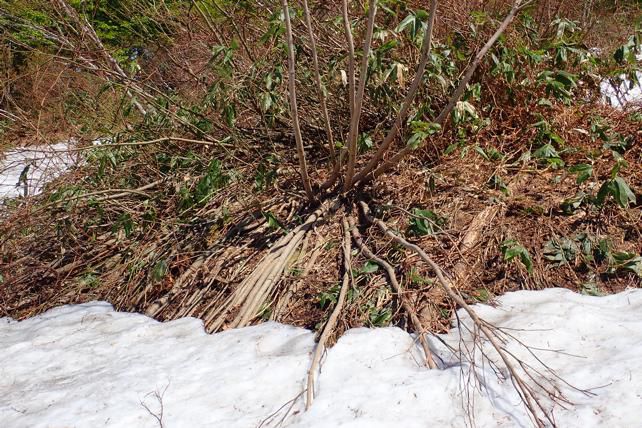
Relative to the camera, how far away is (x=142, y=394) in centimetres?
224

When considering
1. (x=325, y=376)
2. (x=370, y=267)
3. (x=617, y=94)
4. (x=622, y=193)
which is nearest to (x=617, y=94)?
(x=617, y=94)

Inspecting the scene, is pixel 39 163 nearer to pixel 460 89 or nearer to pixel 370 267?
pixel 370 267

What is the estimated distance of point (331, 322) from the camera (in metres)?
2.48

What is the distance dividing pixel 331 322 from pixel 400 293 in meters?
0.38

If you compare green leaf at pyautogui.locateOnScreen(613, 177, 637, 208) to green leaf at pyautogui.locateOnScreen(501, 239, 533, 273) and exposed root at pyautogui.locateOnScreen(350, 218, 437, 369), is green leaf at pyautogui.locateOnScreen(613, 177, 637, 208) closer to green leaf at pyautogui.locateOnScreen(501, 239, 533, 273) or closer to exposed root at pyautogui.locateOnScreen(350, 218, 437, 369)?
green leaf at pyautogui.locateOnScreen(501, 239, 533, 273)

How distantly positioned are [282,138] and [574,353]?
103 inches

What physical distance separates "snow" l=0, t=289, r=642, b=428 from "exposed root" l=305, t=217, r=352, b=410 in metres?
0.05

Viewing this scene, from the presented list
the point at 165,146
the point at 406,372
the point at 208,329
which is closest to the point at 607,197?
the point at 406,372

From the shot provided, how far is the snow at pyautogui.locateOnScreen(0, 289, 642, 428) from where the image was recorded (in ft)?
6.44

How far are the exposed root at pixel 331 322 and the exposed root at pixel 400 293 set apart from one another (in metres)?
0.06

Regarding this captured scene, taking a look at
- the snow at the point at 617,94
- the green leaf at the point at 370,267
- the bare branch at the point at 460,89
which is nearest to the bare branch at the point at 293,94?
the bare branch at the point at 460,89

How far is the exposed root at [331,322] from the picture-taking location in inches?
83.4

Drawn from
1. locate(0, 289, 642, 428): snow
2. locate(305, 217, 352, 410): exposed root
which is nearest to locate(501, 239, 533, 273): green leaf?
locate(0, 289, 642, 428): snow

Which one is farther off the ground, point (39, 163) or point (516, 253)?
point (39, 163)
